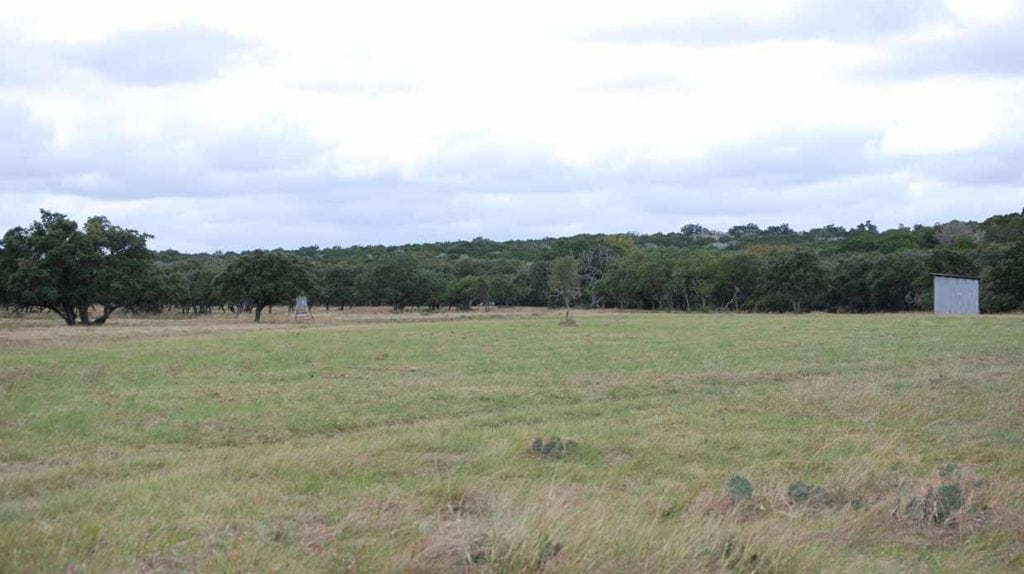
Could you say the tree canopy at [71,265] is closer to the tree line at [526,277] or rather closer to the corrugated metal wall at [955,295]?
the tree line at [526,277]

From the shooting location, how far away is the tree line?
6400 cm

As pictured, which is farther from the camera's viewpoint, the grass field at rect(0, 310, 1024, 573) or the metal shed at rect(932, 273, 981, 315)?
the metal shed at rect(932, 273, 981, 315)

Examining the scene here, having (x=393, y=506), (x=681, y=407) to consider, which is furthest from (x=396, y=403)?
(x=393, y=506)

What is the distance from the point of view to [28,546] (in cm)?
686

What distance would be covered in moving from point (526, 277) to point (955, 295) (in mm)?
64492

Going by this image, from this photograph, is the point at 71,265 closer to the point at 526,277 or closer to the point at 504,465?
the point at 504,465

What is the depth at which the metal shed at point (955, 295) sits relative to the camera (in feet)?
226

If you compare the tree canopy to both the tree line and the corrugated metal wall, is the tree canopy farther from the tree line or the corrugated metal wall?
the corrugated metal wall

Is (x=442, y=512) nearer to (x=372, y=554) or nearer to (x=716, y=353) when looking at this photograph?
(x=372, y=554)

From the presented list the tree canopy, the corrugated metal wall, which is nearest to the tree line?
the tree canopy

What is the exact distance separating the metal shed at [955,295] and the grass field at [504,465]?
44891 millimetres

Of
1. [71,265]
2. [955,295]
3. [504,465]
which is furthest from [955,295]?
[504,465]

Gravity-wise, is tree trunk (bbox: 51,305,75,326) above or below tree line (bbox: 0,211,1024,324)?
below

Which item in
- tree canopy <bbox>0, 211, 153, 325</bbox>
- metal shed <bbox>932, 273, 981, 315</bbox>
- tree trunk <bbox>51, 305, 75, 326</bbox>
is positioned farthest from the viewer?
metal shed <bbox>932, 273, 981, 315</bbox>
